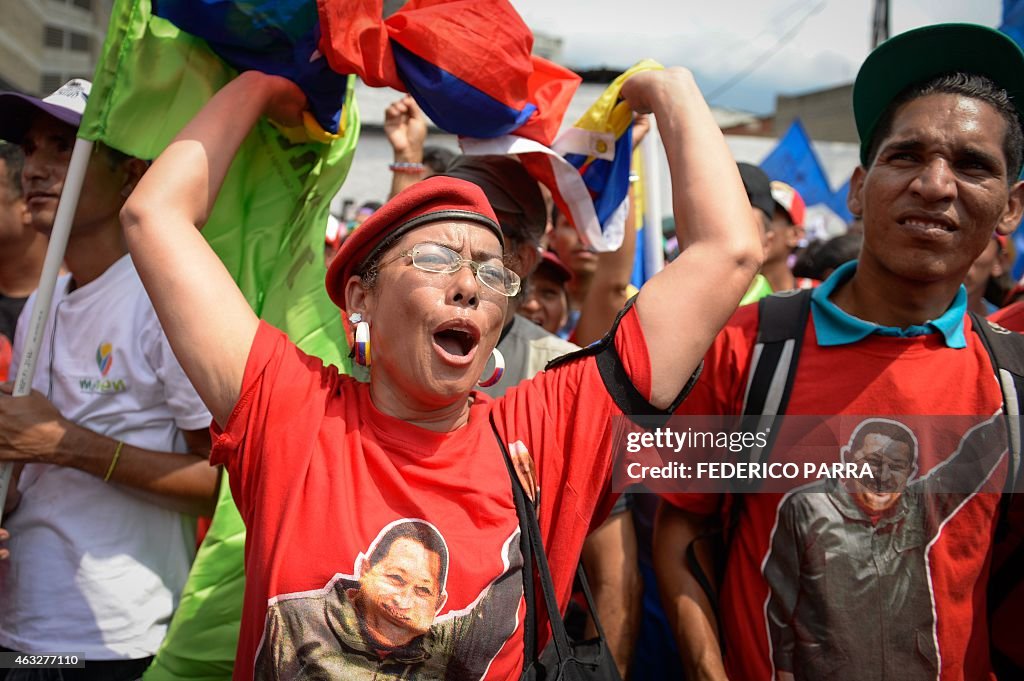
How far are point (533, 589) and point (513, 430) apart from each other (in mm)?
336

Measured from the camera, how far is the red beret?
72.2 inches

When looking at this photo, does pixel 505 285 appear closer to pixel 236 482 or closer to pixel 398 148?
pixel 236 482

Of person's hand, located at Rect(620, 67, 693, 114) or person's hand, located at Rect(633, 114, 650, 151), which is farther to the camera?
person's hand, located at Rect(633, 114, 650, 151)

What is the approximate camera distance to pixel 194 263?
1777mm

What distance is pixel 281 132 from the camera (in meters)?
2.43

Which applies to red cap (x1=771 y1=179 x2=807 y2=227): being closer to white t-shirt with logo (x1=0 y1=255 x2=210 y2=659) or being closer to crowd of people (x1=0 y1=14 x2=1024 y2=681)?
crowd of people (x1=0 y1=14 x2=1024 y2=681)

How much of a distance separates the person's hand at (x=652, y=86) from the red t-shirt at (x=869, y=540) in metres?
0.66

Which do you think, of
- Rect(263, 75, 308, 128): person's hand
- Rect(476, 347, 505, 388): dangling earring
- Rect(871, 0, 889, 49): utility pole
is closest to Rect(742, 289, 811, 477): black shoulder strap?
Rect(476, 347, 505, 388): dangling earring

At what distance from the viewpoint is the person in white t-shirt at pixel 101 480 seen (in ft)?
7.34

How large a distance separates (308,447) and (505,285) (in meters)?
0.54

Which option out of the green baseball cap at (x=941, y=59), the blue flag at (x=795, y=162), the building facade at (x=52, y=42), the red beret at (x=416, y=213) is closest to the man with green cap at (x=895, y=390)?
the green baseball cap at (x=941, y=59)

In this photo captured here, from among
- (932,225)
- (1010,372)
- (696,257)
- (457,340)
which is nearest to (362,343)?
(457,340)

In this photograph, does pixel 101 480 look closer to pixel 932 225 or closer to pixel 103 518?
pixel 103 518

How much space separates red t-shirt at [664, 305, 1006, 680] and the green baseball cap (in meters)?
0.61
